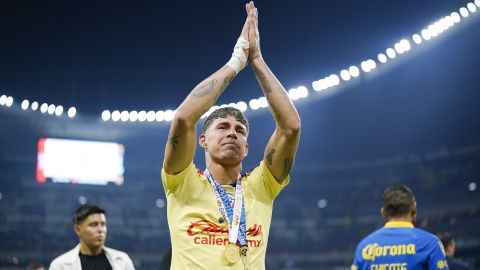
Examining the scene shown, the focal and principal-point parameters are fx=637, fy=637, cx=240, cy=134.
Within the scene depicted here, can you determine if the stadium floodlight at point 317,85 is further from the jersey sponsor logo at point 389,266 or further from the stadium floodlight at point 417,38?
the jersey sponsor logo at point 389,266

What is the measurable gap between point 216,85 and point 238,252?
0.84 metres

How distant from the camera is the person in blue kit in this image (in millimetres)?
4637

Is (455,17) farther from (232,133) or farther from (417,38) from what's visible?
(232,133)

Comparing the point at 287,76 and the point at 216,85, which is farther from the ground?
the point at 287,76

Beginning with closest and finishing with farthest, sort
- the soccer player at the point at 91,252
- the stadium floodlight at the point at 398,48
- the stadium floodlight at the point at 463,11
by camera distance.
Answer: the soccer player at the point at 91,252 → the stadium floodlight at the point at 463,11 → the stadium floodlight at the point at 398,48

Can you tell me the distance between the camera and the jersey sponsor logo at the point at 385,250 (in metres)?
4.71

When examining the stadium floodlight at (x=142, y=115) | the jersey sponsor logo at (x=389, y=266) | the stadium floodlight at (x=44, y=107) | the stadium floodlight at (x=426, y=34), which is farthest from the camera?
the stadium floodlight at (x=142, y=115)

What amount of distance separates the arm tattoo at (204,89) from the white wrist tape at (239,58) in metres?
0.25

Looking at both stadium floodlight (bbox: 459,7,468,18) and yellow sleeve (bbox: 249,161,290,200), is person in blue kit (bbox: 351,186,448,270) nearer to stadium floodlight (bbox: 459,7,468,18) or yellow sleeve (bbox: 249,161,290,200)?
yellow sleeve (bbox: 249,161,290,200)

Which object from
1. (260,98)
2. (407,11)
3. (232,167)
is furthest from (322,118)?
(232,167)

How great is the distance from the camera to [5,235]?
3009 cm

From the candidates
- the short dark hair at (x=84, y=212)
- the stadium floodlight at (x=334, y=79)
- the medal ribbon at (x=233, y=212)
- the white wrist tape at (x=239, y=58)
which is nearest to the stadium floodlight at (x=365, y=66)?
the stadium floodlight at (x=334, y=79)

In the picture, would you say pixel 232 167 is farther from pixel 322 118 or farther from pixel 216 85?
pixel 322 118

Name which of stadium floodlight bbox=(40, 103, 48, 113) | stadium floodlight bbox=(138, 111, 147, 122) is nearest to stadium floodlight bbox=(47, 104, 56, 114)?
stadium floodlight bbox=(40, 103, 48, 113)
